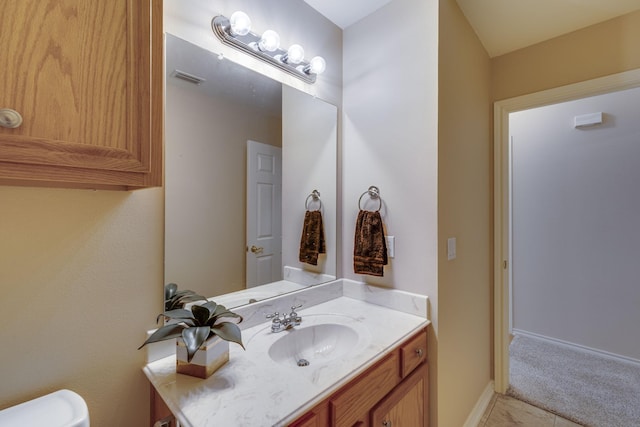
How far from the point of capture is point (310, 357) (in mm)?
1249

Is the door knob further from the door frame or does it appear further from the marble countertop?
the door frame

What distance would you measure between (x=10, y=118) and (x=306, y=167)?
47.0 inches

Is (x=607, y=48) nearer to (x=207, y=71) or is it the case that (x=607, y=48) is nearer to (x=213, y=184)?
(x=207, y=71)

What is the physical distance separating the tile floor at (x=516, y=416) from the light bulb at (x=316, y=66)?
2346mm

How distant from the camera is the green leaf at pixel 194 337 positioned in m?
0.78

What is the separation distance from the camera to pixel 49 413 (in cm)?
68

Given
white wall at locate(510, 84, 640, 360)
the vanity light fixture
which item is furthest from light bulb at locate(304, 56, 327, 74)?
white wall at locate(510, 84, 640, 360)

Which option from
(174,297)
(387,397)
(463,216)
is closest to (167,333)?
(174,297)

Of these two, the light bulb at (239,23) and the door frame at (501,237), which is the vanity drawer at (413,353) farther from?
the light bulb at (239,23)

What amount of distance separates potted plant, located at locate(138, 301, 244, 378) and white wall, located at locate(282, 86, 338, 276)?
0.60 m

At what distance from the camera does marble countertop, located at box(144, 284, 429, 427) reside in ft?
2.35

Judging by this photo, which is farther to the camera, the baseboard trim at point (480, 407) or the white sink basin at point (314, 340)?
the baseboard trim at point (480, 407)

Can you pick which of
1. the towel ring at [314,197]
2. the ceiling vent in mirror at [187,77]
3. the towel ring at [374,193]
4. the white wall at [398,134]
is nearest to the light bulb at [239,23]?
the ceiling vent in mirror at [187,77]

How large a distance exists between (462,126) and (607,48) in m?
0.98
